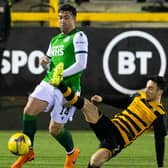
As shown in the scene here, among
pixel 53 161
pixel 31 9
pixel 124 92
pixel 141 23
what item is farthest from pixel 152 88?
pixel 31 9

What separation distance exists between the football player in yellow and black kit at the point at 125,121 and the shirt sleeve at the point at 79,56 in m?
0.69

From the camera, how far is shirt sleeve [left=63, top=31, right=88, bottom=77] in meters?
9.39

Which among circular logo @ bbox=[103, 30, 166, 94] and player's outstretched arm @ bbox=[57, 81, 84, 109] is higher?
player's outstretched arm @ bbox=[57, 81, 84, 109]

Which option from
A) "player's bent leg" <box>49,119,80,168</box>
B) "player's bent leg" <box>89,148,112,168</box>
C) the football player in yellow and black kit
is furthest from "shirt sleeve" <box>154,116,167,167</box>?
"player's bent leg" <box>49,119,80,168</box>

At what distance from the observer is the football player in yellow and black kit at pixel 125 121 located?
28.1 feet

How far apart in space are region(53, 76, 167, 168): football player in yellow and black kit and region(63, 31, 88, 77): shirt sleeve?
27.3 inches

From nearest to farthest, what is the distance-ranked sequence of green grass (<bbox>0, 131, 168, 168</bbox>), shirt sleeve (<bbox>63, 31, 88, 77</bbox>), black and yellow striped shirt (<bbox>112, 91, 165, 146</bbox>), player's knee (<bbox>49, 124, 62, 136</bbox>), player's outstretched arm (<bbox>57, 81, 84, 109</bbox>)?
player's outstretched arm (<bbox>57, 81, 84, 109</bbox>)
black and yellow striped shirt (<bbox>112, 91, 165, 146</bbox>)
shirt sleeve (<bbox>63, 31, 88, 77</bbox>)
player's knee (<bbox>49, 124, 62, 136</bbox>)
green grass (<bbox>0, 131, 168, 168</bbox>)

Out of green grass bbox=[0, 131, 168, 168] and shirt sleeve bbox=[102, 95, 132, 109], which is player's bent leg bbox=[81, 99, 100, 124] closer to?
shirt sleeve bbox=[102, 95, 132, 109]

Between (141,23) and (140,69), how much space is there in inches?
83.7

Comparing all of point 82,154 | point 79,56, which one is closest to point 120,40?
point 82,154

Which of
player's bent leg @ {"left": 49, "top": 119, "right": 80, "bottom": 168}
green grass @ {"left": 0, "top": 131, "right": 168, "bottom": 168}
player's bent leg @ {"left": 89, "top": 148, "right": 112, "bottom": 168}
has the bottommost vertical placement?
green grass @ {"left": 0, "top": 131, "right": 168, "bottom": 168}

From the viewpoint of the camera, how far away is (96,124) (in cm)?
868

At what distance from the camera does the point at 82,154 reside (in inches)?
460

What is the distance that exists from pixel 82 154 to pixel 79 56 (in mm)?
2604
